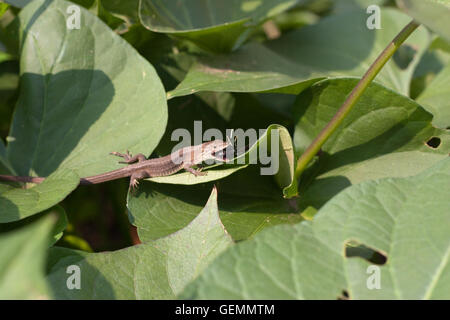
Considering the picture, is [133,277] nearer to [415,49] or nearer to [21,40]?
[21,40]

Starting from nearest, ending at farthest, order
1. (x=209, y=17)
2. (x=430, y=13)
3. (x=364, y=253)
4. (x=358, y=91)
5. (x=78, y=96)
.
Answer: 1. (x=430, y=13)
2. (x=364, y=253)
3. (x=358, y=91)
4. (x=78, y=96)
5. (x=209, y=17)

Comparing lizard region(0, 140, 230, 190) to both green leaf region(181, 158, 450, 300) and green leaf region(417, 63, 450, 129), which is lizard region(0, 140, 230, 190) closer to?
green leaf region(181, 158, 450, 300)

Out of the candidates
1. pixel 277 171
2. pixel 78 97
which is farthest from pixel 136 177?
pixel 277 171

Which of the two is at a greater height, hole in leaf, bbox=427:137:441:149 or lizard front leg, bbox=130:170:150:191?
hole in leaf, bbox=427:137:441:149

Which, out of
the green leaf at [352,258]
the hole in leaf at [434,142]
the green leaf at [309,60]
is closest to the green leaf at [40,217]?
the green leaf at [309,60]

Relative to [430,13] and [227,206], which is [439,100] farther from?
[227,206]

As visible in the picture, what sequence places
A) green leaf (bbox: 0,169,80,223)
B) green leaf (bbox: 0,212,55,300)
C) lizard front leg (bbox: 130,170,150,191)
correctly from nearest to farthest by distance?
green leaf (bbox: 0,212,55,300), green leaf (bbox: 0,169,80,223), lizard front leg (bbox: 130,170,150,191)

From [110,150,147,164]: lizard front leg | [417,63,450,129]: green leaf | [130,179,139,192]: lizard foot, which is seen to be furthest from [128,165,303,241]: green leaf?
[417,63,450,129]: green leaf
